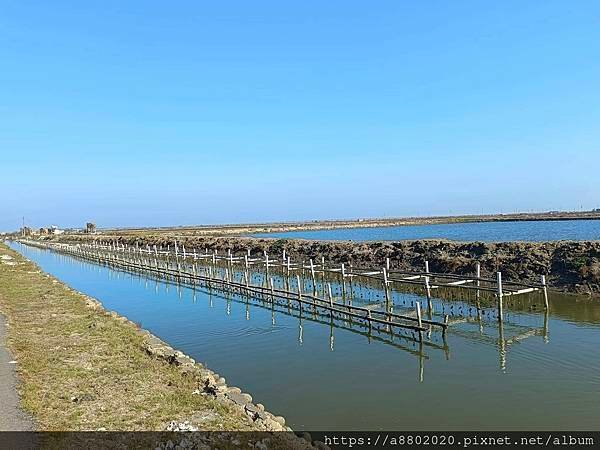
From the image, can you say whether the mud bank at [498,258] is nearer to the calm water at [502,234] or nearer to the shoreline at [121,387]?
the shoreline at [121,387]

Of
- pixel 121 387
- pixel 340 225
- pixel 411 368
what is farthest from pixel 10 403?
pixel 340 225

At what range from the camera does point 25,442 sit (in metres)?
6.16

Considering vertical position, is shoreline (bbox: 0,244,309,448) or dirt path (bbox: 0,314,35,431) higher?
dirt path (bbox: 0,314,35,431)

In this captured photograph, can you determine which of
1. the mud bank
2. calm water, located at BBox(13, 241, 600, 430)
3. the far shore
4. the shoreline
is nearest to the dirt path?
the shoreline

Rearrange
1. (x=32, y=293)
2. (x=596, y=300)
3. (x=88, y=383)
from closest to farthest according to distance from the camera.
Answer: (x=88, y=383)
(x=596, y=300)
(x=32, y=293)

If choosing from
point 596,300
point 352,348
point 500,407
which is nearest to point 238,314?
point 352,348

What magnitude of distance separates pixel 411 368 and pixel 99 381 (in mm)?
7403

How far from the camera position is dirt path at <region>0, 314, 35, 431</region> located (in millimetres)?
6680

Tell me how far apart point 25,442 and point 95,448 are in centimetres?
93

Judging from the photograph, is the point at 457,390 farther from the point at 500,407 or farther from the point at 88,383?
the point at 88,383

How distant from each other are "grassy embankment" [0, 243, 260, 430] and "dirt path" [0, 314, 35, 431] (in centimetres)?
14

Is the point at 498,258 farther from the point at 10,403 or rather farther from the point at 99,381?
the point at 10,403

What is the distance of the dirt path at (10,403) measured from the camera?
21.9 ft

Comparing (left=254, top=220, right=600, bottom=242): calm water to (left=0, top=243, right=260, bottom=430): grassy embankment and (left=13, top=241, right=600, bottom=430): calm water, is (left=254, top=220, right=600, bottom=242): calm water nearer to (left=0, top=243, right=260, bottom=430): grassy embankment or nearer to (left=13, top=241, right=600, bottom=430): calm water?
(left=13, top=241, right=600, bottom=430): calm water
